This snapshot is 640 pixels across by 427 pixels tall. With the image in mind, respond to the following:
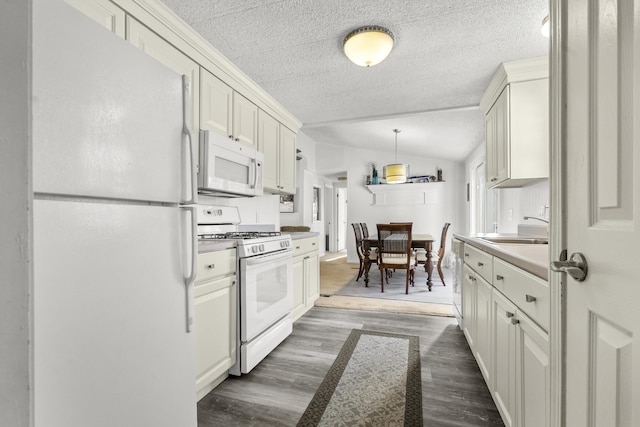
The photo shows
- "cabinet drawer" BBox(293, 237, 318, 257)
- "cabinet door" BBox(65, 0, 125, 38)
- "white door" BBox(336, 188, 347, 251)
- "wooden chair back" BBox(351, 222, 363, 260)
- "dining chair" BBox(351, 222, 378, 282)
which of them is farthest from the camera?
"white door" BBox(336, 188, 347, 251)

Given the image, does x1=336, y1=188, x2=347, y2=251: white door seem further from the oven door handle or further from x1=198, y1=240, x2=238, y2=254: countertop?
x1=198, y1=240, x2=238, y2=254: countertop

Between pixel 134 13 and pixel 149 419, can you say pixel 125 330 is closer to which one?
pixel 149 419

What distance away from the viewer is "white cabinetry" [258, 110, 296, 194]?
302 centimetres

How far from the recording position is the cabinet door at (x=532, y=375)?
3.06ft

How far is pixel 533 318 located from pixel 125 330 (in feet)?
4.46

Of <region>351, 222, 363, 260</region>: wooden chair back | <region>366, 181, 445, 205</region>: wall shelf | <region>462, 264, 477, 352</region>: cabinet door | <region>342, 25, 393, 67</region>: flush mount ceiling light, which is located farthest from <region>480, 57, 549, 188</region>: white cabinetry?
<region>366, 181, 445, 205</region>: wall shelf

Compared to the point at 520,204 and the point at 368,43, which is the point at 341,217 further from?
the point at 368,43

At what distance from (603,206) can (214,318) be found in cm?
175

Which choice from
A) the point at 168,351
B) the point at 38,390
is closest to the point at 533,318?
the point at 168,351

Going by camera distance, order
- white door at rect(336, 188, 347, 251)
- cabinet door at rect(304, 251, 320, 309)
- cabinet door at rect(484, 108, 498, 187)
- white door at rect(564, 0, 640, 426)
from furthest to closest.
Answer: white door at rect(336, 188, 347, 251) → cabinet door at rect(304, 251, 320, 309) → cabinet door at rect(484, 108, 498, 187) → white door at rect(564, 0, 640, 426)

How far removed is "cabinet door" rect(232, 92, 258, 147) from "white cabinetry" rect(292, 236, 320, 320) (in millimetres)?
1046

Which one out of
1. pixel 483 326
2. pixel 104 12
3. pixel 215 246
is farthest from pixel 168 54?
pixel 483 326

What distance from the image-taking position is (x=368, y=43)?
6.61ft

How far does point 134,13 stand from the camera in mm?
1572
